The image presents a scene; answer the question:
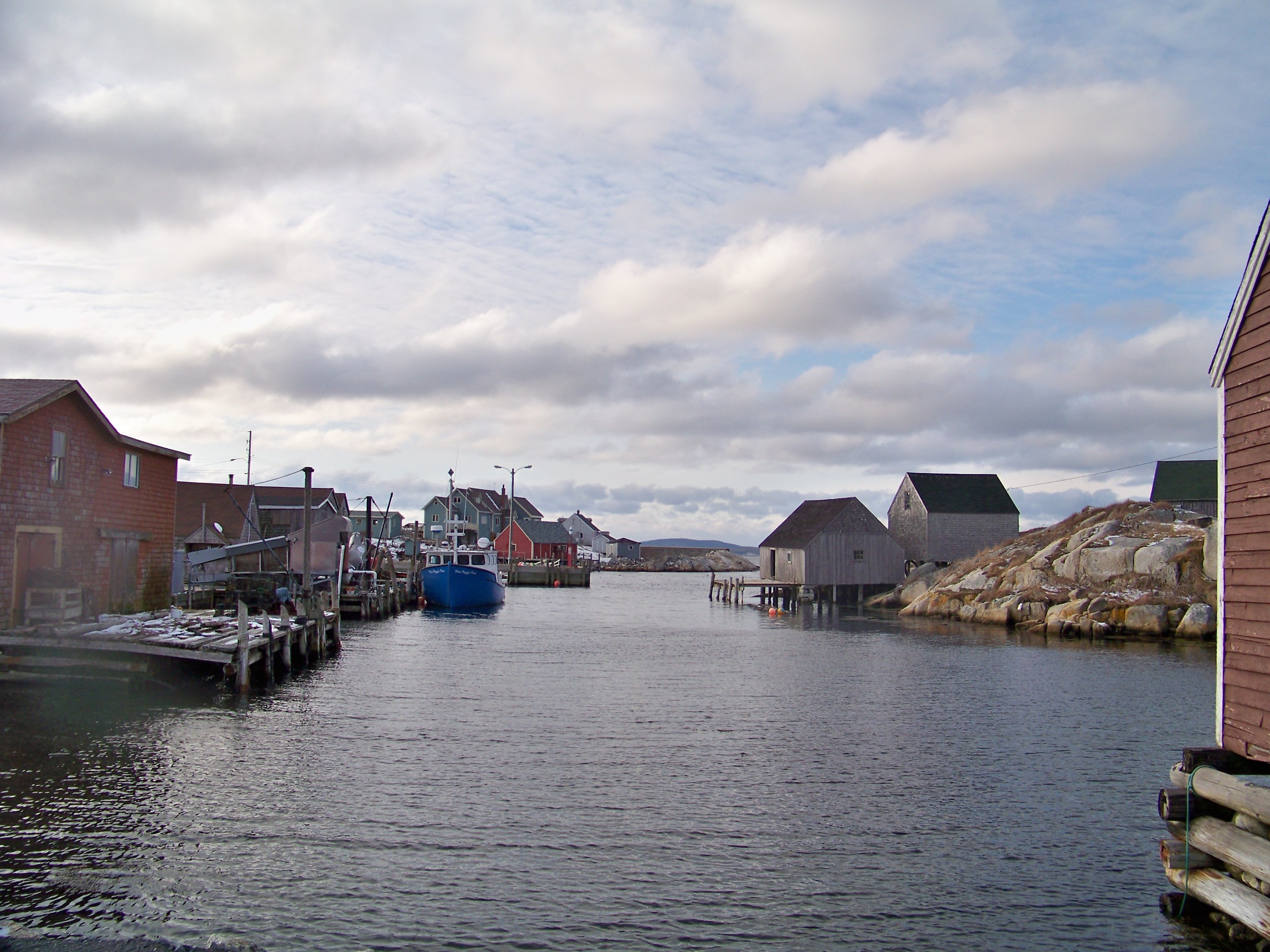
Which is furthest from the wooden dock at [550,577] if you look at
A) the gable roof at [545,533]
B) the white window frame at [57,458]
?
the white window frame at [57,458]

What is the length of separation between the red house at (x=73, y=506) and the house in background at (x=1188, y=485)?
6716 cm

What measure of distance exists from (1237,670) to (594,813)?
9.39m

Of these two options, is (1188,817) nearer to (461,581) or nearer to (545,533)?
(461,581)

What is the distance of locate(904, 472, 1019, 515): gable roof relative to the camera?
78375mm

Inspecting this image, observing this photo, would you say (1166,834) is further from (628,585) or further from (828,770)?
(628,585)

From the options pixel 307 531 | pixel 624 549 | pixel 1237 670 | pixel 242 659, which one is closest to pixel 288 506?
pixel 307 531

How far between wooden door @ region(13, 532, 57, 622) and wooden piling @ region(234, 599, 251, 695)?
5553 millimetres

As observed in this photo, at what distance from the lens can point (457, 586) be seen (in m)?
68.0

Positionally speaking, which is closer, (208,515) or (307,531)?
(307,531)

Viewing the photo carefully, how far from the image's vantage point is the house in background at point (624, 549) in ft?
631

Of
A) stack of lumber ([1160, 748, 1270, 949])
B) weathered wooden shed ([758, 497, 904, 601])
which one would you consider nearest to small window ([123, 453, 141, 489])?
stack of lumber ([1160, 748, 1270, 949])

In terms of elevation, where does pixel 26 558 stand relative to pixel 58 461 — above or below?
below

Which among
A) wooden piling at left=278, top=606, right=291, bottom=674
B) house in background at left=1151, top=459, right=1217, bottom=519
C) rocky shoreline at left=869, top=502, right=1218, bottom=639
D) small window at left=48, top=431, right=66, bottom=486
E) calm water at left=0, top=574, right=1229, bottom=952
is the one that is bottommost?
calm water at left=0, top=574, right=1229, bottom=952

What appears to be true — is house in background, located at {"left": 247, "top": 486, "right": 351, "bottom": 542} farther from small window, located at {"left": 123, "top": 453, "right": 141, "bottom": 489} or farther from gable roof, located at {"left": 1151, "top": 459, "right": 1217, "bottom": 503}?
gable roof, located at {"left": 1151, "top": 459, "right": 1217, "bottom": 503}
